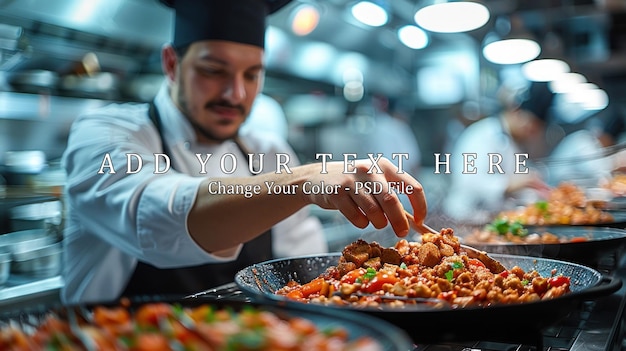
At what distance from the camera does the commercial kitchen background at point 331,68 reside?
132 inches

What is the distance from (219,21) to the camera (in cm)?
204

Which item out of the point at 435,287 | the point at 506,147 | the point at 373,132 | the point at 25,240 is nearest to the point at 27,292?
the point at 25,240

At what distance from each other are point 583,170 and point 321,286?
4470 mm

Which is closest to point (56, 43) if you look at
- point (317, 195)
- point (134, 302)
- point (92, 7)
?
point (92, 7)

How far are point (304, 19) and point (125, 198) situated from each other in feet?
13.4

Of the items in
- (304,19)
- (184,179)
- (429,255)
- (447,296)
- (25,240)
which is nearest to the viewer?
(447,296)

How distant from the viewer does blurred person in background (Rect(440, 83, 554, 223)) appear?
11.9 feet

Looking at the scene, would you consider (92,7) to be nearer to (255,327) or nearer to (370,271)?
(370,271)

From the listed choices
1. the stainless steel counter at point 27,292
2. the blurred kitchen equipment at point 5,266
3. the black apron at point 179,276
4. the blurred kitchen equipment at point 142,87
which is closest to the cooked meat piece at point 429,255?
the black apron at point 179,276

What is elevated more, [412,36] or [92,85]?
[412,36]

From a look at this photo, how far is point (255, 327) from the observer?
716 millimetres

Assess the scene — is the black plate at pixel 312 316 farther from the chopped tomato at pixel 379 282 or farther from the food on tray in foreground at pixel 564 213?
the food on tray in foreground at pixel 564 213

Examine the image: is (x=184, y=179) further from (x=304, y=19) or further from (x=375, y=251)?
(x=304, y=19)

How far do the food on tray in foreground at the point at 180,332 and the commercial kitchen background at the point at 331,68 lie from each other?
1.35 metres
